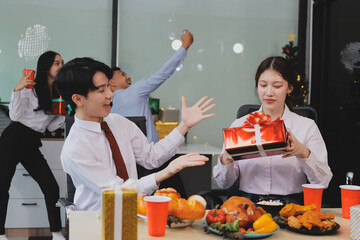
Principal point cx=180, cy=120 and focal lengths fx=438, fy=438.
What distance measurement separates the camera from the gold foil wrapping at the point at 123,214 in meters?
1.11

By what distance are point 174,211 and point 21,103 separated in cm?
237

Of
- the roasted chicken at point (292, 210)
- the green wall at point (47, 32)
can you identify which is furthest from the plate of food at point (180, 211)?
the green wall at point (47, 32)

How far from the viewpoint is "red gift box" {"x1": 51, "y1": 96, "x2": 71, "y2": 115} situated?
11.0 feet

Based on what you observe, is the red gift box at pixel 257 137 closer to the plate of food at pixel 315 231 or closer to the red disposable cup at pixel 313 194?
the red disposable cup at pixel 313 194

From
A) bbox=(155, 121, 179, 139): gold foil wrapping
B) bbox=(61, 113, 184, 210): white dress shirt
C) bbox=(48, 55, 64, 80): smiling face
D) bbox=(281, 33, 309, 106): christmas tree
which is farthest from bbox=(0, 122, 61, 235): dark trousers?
bbox=(281, 33, 309, 106): christmas tree

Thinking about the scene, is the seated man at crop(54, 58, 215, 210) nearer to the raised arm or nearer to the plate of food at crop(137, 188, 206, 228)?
the plate of food at crop(137, 188, 206, 228)

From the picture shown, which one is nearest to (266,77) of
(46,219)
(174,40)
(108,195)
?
(108,195)


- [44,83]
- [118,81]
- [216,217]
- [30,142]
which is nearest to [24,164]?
[30,142]

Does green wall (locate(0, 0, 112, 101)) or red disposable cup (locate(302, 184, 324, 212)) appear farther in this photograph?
green wall (locate(0, 0, 112, 101))

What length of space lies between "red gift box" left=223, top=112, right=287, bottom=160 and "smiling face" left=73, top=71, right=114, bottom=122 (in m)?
0.54

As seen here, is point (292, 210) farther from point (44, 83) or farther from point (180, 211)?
point (44, 83)

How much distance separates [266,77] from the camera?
2043 millimetres

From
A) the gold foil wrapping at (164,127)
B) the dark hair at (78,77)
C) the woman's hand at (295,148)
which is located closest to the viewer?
the woman's hand at (295,148)

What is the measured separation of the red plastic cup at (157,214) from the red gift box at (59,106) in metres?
2.28
